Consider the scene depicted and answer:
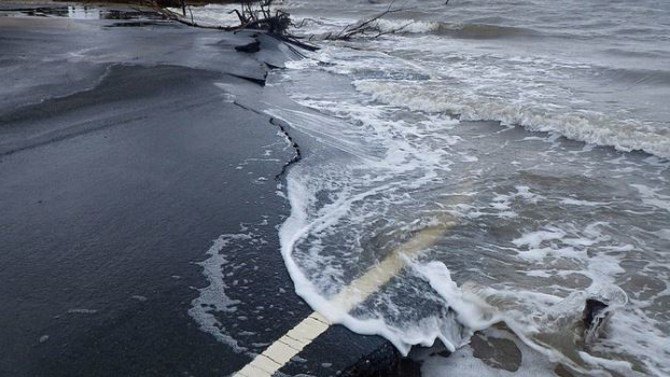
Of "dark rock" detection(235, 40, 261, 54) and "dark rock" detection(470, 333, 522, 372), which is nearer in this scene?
"dark rock" detection(470, 333, 522, 372)

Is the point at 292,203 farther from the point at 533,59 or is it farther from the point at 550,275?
the point at 533,59

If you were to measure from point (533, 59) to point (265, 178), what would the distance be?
10.2m

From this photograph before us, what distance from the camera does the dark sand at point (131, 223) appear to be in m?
2.58

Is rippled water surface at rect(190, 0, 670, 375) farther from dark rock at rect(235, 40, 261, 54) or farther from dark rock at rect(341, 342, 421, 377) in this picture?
dark rock at rect(235, 40, 261, 54)

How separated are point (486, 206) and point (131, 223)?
2996 millimetres

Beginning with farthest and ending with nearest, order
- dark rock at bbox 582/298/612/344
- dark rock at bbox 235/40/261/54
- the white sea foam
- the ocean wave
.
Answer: dark rock at bbox 235/40/261/54 → the ocean wave → dark rock at bbox 582/298/612/344 → the white sea foam

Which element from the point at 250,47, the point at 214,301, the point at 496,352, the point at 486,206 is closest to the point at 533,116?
the point at 486,206

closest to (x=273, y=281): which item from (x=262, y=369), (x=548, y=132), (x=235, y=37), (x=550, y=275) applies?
(x=262, y=369)

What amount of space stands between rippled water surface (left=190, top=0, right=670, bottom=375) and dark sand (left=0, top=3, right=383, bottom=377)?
0.37 meters

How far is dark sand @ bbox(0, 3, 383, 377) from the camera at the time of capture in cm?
258

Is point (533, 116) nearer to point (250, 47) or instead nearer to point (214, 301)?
point (214, 301)

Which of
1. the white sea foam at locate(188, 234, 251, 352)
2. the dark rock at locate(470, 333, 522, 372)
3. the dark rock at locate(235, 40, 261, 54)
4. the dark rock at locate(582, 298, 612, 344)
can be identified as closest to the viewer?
the white sea foam at locate(188, 234, 251, 352)

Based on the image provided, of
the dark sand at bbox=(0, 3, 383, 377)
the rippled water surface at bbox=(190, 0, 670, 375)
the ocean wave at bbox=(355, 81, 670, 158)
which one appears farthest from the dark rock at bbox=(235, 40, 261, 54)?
the dark sand at bbox=(0, 3, 383, 377)

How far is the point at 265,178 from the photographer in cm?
470
